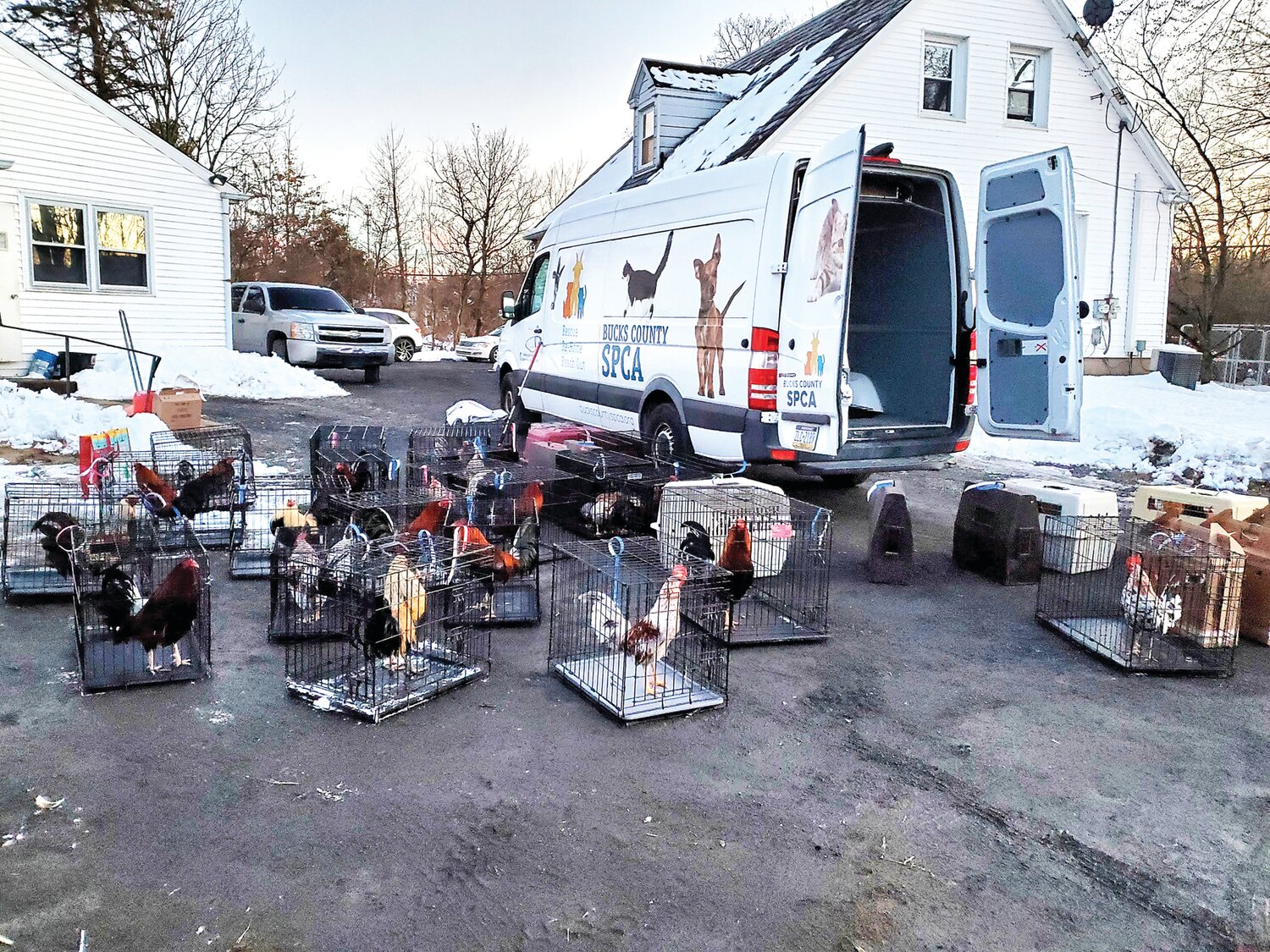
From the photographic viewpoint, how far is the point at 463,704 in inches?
180

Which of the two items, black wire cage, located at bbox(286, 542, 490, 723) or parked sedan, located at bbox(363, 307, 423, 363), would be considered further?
parked sedan, located at bbox(363, 307, 423, 363)

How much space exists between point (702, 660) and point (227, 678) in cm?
241

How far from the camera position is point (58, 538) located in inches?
214

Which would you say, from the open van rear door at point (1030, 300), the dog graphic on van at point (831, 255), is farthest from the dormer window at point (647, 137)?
the dog graphic on van at point (831, 255)

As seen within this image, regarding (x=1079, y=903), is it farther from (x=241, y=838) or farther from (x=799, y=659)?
(x=241, y=838)

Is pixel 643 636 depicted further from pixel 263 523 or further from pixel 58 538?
pixel 263 523

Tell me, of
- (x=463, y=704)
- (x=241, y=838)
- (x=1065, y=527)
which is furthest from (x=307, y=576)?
(x=1065, y=527)

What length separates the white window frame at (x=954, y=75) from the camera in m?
18.8

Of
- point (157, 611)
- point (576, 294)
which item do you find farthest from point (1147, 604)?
point (576, 294)

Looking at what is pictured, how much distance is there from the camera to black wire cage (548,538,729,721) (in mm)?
4602

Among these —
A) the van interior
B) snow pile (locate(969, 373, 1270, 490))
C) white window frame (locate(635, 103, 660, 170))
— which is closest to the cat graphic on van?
the van interior

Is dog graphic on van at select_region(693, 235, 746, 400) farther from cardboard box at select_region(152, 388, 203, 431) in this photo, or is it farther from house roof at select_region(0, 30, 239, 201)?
house roof at select_region(0, 30, 239, 201)

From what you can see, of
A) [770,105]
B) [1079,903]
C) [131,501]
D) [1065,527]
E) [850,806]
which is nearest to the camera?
[1079,903]

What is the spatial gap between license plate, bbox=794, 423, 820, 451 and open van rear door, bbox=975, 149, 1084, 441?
1689mm
